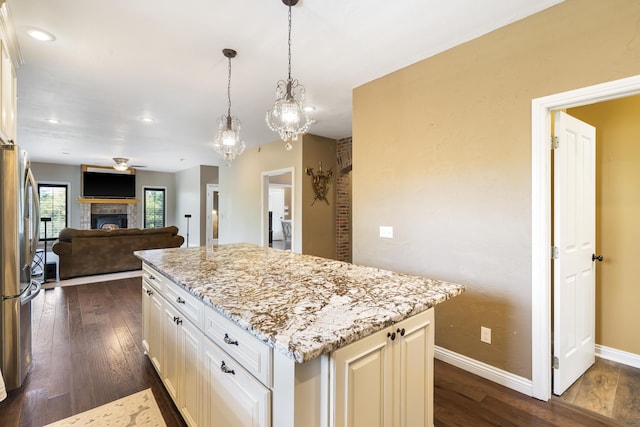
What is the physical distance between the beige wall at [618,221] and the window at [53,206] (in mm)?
12089

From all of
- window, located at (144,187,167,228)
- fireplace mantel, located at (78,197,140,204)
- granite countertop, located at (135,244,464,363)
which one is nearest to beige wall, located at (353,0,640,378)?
granite countertop, located at (135,244,464,363)

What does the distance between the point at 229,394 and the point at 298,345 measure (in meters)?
0.60

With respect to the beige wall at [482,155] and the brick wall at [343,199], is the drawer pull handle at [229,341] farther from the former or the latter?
the brick wall at [343,199]

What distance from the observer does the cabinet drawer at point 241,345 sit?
1.02 m

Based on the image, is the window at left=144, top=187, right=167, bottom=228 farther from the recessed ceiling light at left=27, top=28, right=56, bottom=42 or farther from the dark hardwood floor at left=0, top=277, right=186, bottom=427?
the recessed ceiling light at left=27, top=28, right=56, bottom=42

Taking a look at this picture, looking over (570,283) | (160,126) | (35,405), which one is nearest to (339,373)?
(570,283)

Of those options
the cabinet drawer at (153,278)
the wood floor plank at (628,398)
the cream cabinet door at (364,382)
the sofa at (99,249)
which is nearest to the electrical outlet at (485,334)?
the wood floor plank at (628,398)

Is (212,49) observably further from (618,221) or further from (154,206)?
(154,206)

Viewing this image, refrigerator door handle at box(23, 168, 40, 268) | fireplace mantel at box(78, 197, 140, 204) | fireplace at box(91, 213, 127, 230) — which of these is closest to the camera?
refrigerator door handle at box(23, 168, 40, 268)

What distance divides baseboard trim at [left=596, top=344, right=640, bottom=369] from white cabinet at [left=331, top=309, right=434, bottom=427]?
2212mm

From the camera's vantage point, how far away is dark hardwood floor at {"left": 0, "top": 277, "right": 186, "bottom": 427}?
193cm

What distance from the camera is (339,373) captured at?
98cm

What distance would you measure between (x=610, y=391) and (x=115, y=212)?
11765 millimetres

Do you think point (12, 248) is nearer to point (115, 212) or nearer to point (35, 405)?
point (35, 405)
